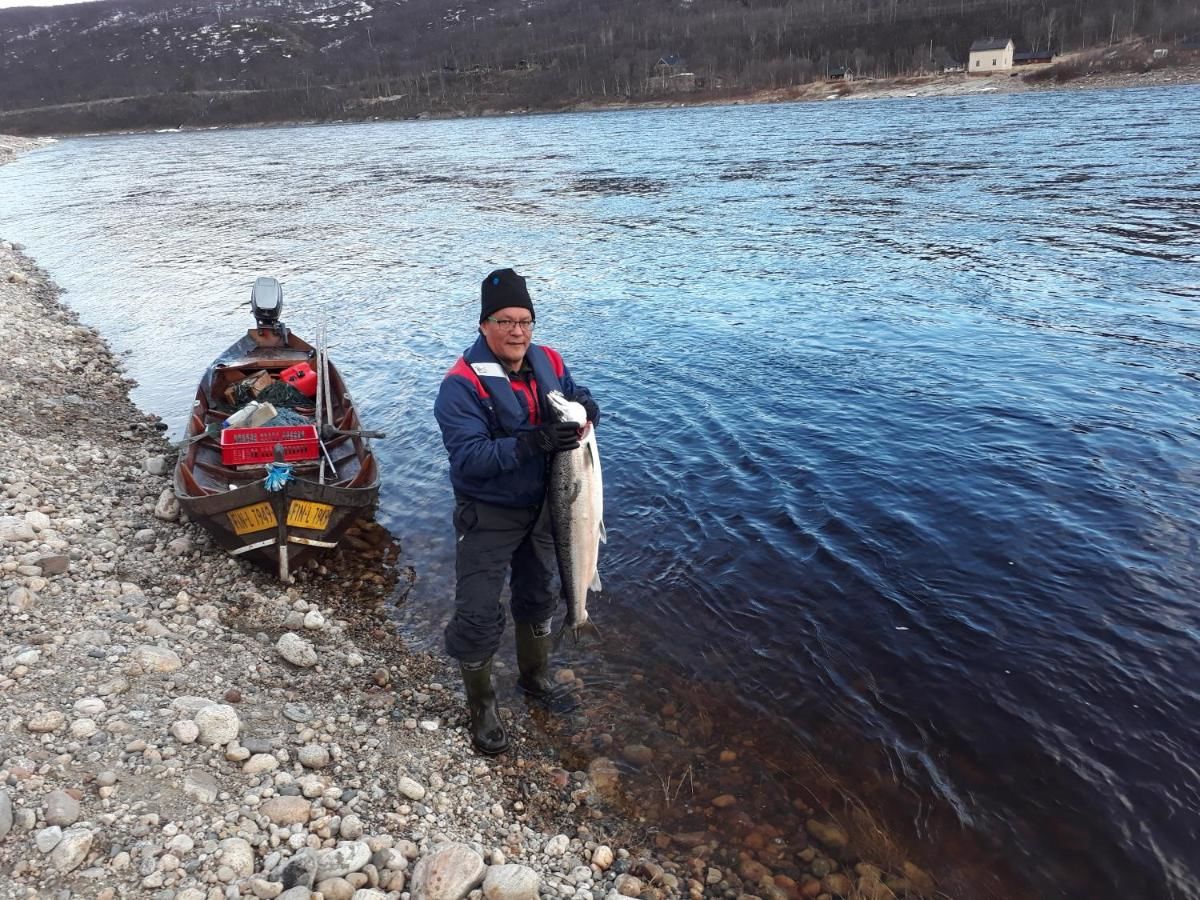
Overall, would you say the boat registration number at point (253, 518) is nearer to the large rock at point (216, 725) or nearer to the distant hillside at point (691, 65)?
the large rock at point (216, 725)

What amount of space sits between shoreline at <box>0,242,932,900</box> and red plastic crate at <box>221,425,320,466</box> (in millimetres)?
1267

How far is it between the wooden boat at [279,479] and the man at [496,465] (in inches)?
137

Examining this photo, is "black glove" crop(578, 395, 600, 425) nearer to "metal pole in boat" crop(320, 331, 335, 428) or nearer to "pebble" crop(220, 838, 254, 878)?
"pebble" crop(220, 838, 254, 878)

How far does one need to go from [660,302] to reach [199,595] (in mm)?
14993

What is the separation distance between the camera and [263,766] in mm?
5574

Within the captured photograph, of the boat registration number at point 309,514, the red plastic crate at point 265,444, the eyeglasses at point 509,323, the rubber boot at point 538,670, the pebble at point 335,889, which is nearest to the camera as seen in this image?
the pebble at point 335,889

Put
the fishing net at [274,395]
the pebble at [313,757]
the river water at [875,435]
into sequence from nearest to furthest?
the pebble at [313,757]
the river water at [875,435]
the fishing net at [274,395]

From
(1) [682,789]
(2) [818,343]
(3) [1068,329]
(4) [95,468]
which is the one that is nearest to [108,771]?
(1) [682,789]

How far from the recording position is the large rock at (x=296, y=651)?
7.31 metres

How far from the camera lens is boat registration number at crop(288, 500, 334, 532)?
890 centimetres

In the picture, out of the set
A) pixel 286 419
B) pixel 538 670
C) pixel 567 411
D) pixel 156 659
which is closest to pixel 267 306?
pixel 286 419

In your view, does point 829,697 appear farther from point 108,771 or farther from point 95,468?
point 95,468

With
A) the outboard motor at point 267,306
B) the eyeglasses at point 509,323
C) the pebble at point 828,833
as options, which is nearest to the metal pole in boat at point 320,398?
the outboard motor at point 267,306

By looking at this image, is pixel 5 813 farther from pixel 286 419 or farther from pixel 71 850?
pixel 286 419
